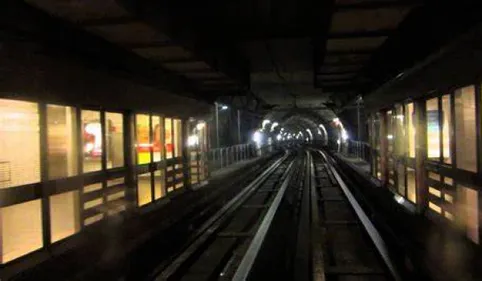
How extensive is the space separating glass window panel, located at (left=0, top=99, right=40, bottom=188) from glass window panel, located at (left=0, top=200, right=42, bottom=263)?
0.33 meters

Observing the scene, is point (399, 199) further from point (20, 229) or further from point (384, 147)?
point (20, 229)

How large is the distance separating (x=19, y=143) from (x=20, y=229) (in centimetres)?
109

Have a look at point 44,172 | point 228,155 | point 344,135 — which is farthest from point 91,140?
point 344,135

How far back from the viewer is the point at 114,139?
359 inches

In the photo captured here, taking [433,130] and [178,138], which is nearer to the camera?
[433,130]

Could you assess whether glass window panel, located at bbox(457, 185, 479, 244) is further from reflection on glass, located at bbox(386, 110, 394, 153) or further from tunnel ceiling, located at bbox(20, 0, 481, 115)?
reflection on glass, located at bbox(386, 110, 394, 153)

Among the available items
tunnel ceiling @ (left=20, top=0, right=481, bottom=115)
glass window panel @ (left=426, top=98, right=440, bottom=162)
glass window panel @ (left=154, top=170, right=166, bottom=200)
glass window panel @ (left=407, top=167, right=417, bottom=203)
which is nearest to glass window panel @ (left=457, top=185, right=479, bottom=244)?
glass window panel @ (left=426, top=98, right=440, bottom=162)

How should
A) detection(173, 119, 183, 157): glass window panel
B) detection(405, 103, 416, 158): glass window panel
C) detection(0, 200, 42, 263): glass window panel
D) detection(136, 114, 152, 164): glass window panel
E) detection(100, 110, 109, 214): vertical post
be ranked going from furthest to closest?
detection(173, 119, 183, 157): glass window panel, detection(136, 114, 152, 164): glass window panel, detection(405, 103, 416, 158): glass window panel, detection(100, 110, 109, 214): vertical post, detection(0, 200, 42, 263): glass window panel

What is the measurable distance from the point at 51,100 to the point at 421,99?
613 cm

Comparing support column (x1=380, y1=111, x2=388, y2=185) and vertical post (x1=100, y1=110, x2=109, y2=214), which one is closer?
vertical post (x1=100, y1=110, x2=109, y2=214)

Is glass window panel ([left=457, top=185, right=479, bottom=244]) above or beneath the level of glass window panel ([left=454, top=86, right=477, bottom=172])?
beneath

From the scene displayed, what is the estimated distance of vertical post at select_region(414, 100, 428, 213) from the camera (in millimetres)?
8469

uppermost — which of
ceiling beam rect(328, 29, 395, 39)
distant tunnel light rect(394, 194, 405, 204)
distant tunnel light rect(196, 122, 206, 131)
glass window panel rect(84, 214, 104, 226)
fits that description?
ceiling beam rect(328, 29, 395, 39)

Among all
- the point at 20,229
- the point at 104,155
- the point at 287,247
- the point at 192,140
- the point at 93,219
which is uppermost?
the point at 192,140
